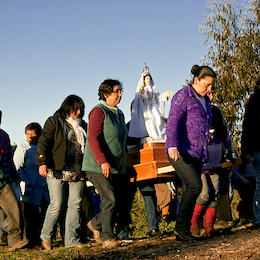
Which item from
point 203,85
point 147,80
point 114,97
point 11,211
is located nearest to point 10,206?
point 11,211

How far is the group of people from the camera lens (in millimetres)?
4430

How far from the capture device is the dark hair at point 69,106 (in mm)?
5301

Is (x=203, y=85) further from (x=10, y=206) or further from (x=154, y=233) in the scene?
(x=10, y=206)

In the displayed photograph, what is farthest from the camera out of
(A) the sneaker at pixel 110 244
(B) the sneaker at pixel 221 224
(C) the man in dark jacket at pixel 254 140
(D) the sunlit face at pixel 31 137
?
(D) the sunlit face at pixel 31 137

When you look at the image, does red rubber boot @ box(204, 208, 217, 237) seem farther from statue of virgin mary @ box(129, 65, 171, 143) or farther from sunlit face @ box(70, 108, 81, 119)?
sunlit face @ box(70, 108, 81, 119)

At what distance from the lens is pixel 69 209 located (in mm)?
5105

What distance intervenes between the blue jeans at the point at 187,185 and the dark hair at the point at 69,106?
1641mm

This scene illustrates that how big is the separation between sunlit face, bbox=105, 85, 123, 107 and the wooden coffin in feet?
3.46

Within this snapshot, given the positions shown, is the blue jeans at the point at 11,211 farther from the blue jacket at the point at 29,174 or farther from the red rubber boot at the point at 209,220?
the red rubber boot at the point at 209,220

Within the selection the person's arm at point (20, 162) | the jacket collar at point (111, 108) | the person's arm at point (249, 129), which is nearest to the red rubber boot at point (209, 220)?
the person's arm at point (249, 129)

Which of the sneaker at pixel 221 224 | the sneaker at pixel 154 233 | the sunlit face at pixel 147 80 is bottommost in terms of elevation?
the sneaker at pixel 221 224

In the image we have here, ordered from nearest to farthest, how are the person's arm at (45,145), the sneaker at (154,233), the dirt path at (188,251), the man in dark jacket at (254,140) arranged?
the dirt path at (188,251)
the person's arm at (45,145)
the man in dark jacket at (254,140)
the sneaker at (154,233)

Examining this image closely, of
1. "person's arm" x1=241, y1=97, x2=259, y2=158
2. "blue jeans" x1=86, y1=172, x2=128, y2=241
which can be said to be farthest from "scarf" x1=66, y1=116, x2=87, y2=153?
"person's arm" x1=241, y1=97, x2=259, y2=158

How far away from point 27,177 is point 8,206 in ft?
3.76
